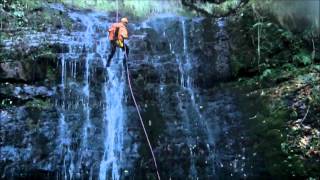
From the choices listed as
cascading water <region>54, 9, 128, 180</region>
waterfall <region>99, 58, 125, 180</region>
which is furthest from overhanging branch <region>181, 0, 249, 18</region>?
waterfall <region>99, 58, 125, 180</region>

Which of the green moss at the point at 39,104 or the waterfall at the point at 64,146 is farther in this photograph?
the green moss at the point at 39,104

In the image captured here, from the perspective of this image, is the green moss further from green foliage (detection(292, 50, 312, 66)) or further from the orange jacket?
green foliage (detection(292, 50, 312, 66))

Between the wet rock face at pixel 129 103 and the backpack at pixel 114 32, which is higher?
the backpack at pixel 114 32

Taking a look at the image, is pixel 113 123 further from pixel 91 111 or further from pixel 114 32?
pixel 114 32

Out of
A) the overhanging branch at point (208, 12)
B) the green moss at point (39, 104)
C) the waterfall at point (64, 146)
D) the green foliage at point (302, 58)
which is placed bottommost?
the waterfall at point (64, 146)

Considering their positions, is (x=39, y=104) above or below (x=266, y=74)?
below

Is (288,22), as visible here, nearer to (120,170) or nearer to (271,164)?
(271,164)

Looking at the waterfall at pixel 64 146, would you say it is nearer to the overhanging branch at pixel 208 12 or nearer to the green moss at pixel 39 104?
the green moss at pixel 39 104

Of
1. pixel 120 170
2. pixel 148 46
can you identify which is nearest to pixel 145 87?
pixel 148 46

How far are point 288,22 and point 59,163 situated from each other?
6.85m

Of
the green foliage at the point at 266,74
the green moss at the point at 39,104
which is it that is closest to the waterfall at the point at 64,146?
the green moss at the point at 39,104

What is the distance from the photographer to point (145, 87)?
468 inches

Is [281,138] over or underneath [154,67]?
underneath

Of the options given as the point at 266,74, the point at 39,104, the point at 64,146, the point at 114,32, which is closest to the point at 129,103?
the point at 114,32
